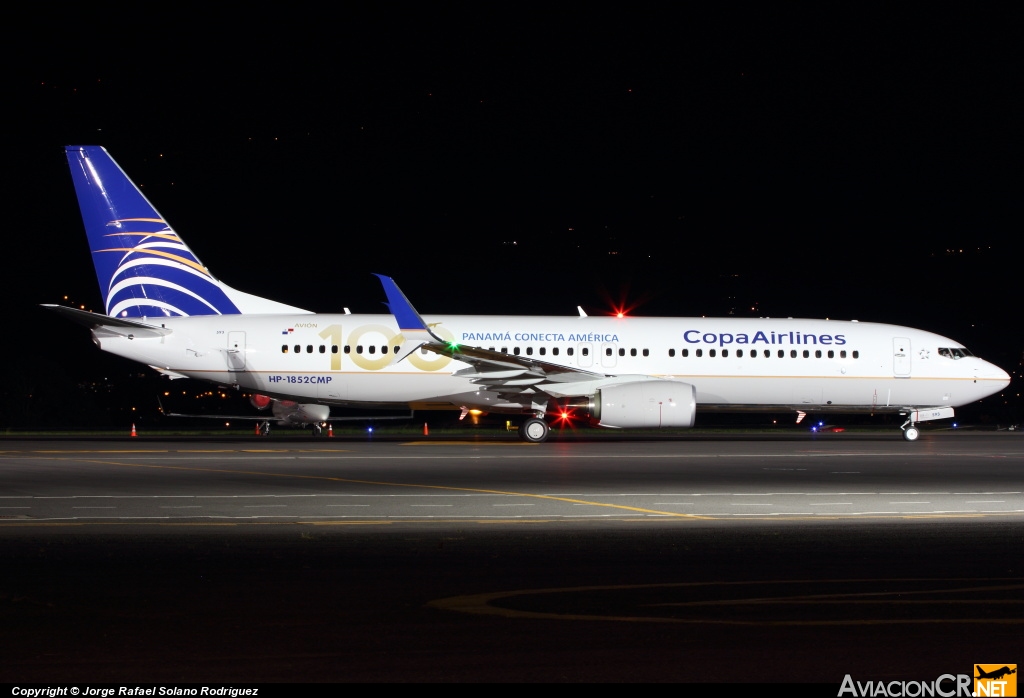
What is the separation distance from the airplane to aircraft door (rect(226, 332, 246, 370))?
0.03 meters

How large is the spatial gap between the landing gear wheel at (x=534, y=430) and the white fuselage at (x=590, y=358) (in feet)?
3.04

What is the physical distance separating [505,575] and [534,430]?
20889 millimetres

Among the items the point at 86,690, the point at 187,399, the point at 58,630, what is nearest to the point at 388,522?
the point at 58,630

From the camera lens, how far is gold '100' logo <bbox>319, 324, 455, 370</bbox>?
3081 cm

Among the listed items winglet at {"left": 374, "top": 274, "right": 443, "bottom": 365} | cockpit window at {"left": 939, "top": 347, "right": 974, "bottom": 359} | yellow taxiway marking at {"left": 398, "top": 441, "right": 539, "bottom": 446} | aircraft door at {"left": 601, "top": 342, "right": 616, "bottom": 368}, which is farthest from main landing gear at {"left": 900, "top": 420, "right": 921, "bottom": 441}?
winglet at {"left": 374, "top": 274, "right": 443, "bottom": 365}

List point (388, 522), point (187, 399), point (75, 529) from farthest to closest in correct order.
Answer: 1. point (187, 399)
2. point (388, 522)
3. point (75, 529)

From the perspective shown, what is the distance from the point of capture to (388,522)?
13227 mm

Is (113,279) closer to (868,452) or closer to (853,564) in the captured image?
(868,452)

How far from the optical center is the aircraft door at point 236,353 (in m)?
30.7

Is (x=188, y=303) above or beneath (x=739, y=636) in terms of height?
above

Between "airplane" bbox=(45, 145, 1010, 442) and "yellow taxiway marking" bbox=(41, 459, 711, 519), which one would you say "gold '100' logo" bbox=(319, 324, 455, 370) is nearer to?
"airplane" bbox=(45, 145, 1010, 442)

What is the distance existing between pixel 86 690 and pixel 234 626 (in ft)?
5.13

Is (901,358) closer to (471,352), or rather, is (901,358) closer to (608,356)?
(608,356)

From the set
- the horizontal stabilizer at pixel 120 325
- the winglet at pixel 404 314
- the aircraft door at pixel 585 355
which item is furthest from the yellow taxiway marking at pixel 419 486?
the aircraft door at pixel 585 355
